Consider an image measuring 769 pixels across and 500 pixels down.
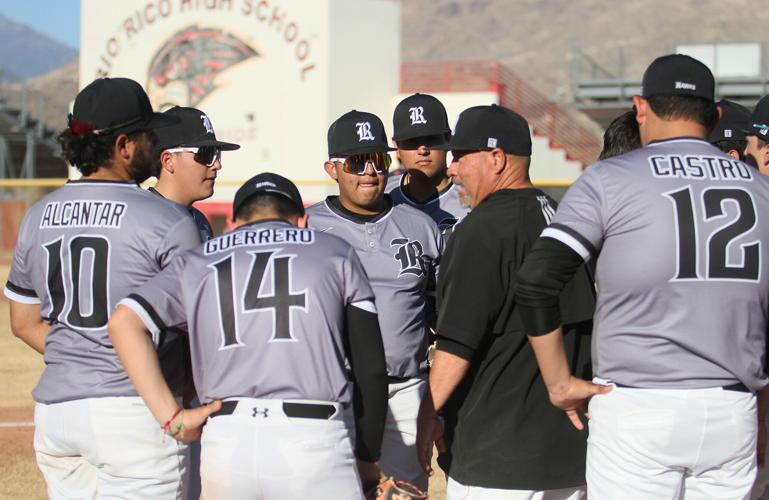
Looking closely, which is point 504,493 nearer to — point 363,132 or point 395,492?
point 395,492

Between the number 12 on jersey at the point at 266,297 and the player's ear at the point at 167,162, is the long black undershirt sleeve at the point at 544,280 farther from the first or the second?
the player's ear at the point at 167,162

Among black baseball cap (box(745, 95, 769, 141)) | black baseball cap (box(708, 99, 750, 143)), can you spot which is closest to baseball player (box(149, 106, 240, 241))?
black baseball cap (box(745, 95, 769, 141))

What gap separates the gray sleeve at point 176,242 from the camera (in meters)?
3.98

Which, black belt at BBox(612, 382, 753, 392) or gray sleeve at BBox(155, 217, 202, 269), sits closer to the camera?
black belt at BBox(612, 382, 753, 392)

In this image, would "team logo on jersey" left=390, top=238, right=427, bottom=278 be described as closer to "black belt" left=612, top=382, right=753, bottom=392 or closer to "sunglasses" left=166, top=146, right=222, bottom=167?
"sunglasses" left=166, top=146, right=222, bottom=167

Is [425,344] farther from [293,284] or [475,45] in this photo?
[475,45]

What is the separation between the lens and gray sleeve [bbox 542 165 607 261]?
3.59 m

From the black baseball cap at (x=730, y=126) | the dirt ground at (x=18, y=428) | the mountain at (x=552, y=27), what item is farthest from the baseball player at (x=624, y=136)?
the mountain at (x=552, y=27)

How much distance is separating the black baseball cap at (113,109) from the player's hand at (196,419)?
117 cm

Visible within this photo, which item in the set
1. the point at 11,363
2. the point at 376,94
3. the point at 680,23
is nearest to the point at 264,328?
the point at 11,363

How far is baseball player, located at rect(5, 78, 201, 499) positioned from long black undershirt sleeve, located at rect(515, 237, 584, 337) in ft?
4.24

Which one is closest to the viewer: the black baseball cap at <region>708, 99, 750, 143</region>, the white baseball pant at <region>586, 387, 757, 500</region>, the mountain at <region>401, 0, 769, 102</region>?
the white baseball pant at <region>586, 387, 757, 500</region>

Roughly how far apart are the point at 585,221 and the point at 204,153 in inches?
83.8

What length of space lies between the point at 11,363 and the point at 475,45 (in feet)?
318
